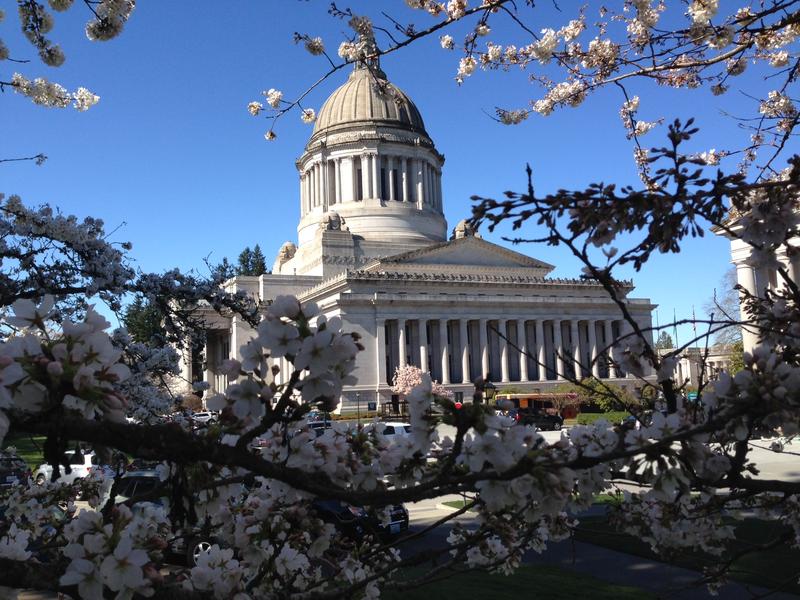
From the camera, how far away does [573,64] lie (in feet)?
29.2

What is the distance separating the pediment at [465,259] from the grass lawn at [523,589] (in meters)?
52.6

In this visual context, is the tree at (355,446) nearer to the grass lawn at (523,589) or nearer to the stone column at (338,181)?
the grass lawn at (523,589)

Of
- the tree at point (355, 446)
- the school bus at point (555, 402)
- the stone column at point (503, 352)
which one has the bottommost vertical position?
the school bus at point (555, 402)

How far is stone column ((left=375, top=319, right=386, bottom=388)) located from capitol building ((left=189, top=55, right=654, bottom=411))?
10 cm

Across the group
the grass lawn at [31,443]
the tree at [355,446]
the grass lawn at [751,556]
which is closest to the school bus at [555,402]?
the grass lawn at [31,443]

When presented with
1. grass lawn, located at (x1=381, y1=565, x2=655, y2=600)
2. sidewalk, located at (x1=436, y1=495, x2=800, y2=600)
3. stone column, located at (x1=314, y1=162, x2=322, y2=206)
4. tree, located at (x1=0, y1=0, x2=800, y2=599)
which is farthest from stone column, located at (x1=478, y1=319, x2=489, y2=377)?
tree, located at (x1=0, y1=0, x2=800, y2=599)

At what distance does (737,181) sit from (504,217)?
124 centimetres

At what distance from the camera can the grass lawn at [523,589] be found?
9.53 meters

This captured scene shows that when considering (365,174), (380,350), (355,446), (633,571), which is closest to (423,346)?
(380,350)

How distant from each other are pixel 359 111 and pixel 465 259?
2176 centimetres

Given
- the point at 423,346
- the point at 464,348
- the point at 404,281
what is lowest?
the point at 464,348

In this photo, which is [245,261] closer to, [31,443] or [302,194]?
[302,194]

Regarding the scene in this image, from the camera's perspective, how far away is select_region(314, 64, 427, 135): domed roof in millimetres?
75625

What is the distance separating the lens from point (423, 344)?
60781 millimetres
